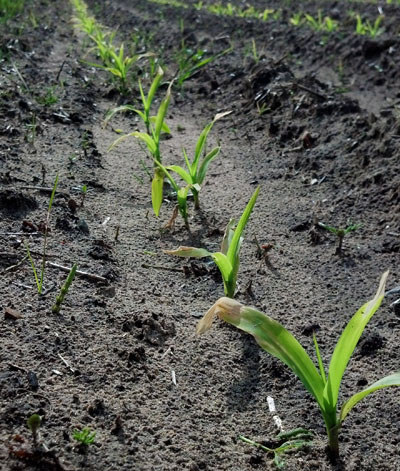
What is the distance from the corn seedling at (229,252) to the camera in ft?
7.06

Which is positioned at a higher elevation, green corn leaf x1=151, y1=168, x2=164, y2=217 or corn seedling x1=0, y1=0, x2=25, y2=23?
green corn leaf x1=151, y1=168, x2=164, y2=217

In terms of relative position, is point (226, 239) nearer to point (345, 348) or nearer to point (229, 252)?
point (229, 252)

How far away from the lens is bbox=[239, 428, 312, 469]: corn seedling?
5.61ft

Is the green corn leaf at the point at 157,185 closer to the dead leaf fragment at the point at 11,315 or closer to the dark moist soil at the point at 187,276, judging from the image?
the dark moist soil at the point at 187,276

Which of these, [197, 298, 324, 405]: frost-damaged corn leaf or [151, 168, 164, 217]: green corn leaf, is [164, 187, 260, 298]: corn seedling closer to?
[197, 298, 324, 405]: frost-damaged corn leaf

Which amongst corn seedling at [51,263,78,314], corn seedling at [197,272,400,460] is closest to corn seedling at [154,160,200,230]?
corn seedling at [51,263,78,314]

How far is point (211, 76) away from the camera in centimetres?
602

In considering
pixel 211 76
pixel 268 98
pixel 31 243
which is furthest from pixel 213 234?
pixel 211 76

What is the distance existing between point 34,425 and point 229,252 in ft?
3.23

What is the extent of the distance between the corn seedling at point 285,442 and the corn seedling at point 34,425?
56 centimetres

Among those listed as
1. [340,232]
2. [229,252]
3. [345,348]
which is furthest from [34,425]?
[340,232]

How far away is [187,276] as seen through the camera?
265 centimetres

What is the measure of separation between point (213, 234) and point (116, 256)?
52cm

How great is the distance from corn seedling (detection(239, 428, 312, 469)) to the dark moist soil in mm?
27
